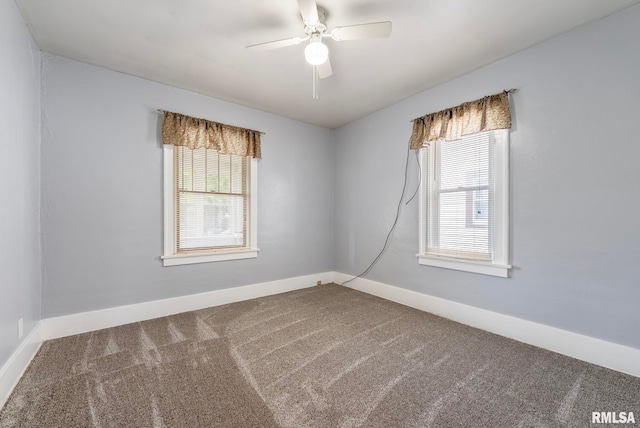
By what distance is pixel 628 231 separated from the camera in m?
1.94

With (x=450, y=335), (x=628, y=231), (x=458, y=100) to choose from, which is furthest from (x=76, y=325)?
(x=628, y=231)

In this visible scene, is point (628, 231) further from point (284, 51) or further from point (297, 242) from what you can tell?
point (297, 242)

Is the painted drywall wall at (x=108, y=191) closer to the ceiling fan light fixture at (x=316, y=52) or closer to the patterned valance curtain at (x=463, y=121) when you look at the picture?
the ceiling fan light fixture at (x=316, y=52)

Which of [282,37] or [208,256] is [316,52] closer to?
[282,37]

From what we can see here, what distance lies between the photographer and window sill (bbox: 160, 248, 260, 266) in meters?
3.09

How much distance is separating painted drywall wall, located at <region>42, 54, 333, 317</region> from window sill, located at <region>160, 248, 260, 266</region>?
65 mm

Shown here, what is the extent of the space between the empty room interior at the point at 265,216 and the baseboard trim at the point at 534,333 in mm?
15

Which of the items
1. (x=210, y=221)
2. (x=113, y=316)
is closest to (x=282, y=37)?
(x=210, y=221)

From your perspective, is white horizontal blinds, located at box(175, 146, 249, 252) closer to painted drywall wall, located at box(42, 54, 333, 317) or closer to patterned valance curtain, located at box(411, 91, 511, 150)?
painted drywall wall, located at box(42, 54, 333, 317)

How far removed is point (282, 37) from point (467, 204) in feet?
8.23

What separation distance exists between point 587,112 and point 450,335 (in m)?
2.23

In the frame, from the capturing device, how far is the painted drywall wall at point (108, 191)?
2510 mm

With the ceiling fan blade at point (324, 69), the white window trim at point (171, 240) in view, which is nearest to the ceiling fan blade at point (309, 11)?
the ceiling fan blade at point (324, 69)

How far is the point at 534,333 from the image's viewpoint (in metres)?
2.36
